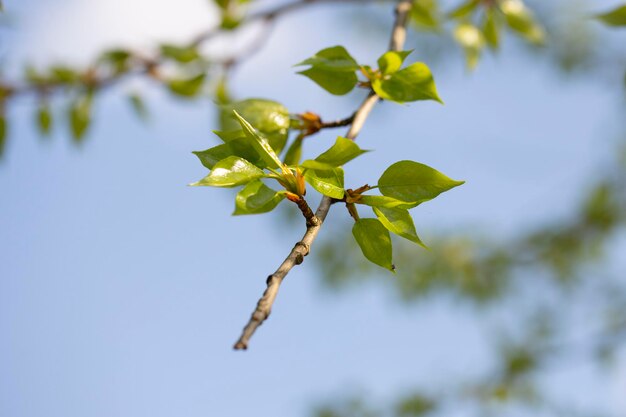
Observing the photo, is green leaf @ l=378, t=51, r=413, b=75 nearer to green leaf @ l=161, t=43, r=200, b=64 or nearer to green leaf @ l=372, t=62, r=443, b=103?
green leaf @ l=372, t=62, r=443, b=103

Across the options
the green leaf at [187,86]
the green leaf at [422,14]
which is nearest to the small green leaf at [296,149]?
the green leaf at [422,14]

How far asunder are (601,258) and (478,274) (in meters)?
0.58

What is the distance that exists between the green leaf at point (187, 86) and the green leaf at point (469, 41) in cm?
52

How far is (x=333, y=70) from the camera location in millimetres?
589

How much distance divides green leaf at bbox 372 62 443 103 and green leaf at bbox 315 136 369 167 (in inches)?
4.8

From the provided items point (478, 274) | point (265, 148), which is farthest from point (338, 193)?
point (478, 274)

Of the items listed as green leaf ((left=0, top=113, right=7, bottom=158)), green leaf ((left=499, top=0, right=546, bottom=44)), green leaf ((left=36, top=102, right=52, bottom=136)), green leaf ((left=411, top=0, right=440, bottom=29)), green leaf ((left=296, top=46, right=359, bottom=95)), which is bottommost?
green leaf ((left=296, top=46, right=359, bottom=95))

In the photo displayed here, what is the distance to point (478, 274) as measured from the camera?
8.75 feet

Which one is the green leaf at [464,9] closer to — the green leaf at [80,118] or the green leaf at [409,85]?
the green leaf at [409,85]

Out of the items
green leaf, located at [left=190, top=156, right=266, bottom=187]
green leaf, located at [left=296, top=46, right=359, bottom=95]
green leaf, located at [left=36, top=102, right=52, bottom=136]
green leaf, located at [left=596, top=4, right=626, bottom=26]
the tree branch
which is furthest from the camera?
green leaf, located at [left=36, top=102, right=52, bottom=136]

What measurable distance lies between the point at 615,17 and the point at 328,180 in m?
0.45

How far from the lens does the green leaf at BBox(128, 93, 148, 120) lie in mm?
1687

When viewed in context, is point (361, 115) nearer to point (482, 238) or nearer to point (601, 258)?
point (482, 238)

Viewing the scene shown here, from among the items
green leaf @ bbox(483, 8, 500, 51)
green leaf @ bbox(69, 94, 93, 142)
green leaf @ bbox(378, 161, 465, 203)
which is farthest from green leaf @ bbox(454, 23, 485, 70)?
green leaf @ bbox(69, 94, 93, 142)
